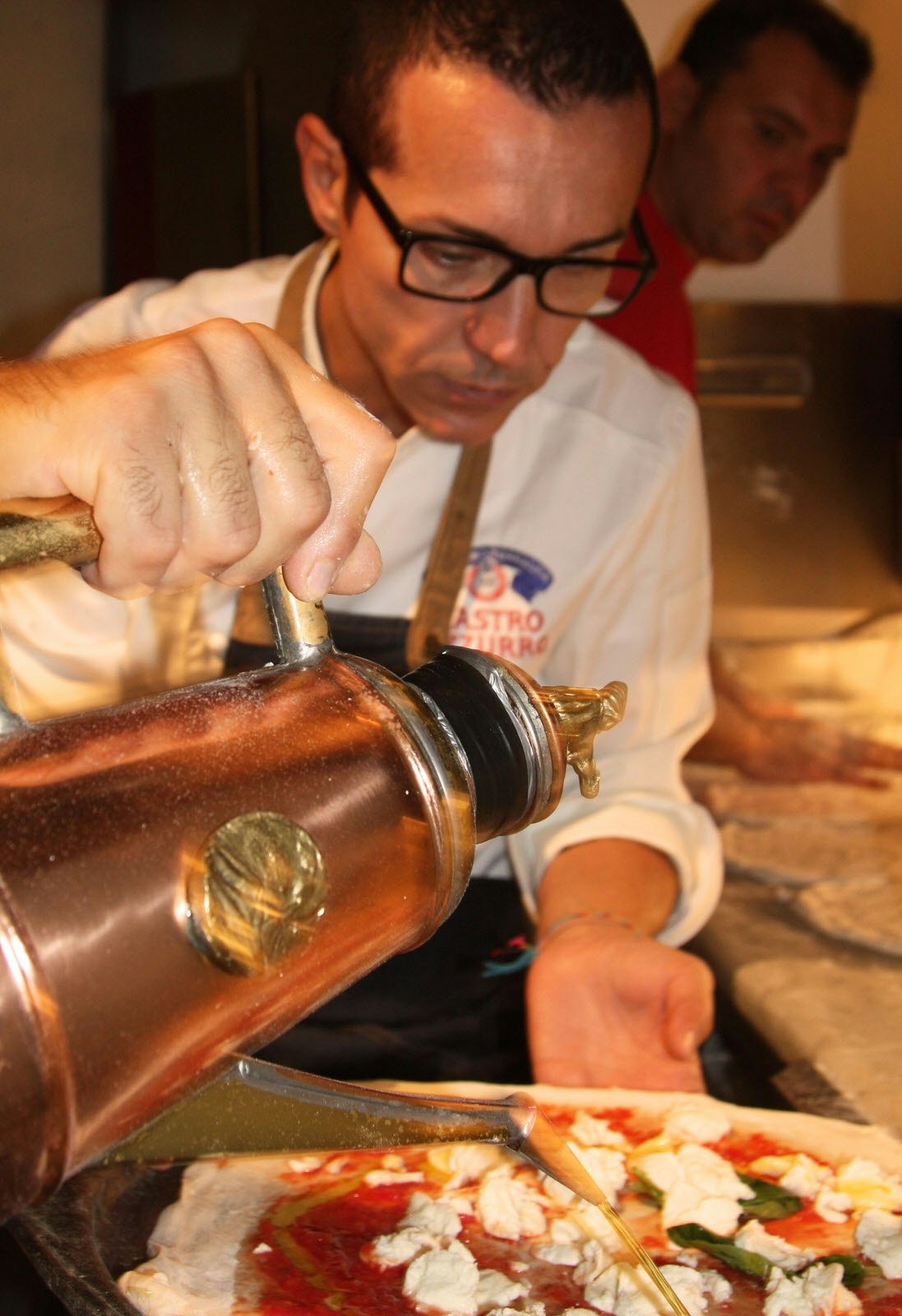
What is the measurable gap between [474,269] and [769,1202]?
93 centimetres

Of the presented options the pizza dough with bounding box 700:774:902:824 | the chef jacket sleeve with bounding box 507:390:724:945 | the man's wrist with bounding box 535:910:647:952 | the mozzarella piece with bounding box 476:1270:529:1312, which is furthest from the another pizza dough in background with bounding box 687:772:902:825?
the mozzarella piece with bounding box 476:1270:529:1312

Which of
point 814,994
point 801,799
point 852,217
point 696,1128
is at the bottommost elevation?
point 801,799

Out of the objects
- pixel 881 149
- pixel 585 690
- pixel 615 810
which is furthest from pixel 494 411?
pixel 881 149

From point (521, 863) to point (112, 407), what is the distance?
112cm

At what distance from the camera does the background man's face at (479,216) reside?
3.90ft

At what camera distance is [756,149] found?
8.54 feet

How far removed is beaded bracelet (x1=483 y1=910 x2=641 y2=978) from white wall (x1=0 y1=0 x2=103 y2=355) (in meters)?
1.39

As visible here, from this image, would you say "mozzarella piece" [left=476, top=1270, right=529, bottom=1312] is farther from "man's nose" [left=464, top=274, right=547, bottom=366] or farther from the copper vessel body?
"man's nose" [left=464, top=274, right=547, bottom=366]

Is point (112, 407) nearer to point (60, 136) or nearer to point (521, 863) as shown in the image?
point (521, 863)

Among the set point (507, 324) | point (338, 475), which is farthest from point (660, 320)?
point (338, 475)

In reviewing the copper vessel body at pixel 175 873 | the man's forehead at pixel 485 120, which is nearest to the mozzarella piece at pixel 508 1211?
the copper vessel body at pixel 175 873

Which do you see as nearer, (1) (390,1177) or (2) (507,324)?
(1) (390,1177)

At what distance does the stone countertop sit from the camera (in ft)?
4.09

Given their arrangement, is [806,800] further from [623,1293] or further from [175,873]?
[175,873]
